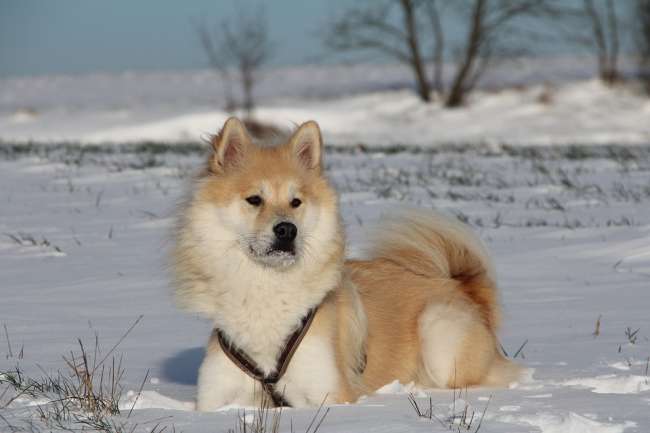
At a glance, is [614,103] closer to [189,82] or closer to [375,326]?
[189,82]

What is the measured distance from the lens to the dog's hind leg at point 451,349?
4.59 m

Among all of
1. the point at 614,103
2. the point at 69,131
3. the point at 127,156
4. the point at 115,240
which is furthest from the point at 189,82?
the point at 115,240

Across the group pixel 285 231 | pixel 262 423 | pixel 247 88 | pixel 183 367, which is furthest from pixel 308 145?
pixel 247 88

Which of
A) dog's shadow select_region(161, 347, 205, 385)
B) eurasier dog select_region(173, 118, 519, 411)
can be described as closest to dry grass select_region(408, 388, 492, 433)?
eurasier dog select_region(173, 118, 519, 411)

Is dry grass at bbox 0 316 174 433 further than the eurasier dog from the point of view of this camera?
No

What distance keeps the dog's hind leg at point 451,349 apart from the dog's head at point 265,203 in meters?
0.72

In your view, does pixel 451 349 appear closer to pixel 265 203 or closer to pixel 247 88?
pixel 265 203

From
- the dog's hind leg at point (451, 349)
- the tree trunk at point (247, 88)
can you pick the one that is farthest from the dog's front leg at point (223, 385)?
the tree trunk at point (247, 88)

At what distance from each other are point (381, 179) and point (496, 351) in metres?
7.31

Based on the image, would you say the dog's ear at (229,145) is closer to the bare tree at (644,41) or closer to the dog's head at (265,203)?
the dog's head at (265,203)

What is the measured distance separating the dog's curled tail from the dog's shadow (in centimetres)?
111

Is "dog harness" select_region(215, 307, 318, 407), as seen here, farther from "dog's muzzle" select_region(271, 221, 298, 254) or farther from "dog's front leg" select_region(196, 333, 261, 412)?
"dog's muzzle" select_region(271, 221, 298, 254)

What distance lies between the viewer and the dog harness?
4047 millimetres

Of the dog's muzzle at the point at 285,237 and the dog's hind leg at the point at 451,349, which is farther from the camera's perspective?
the dog's hind leg at the point at 451,349
